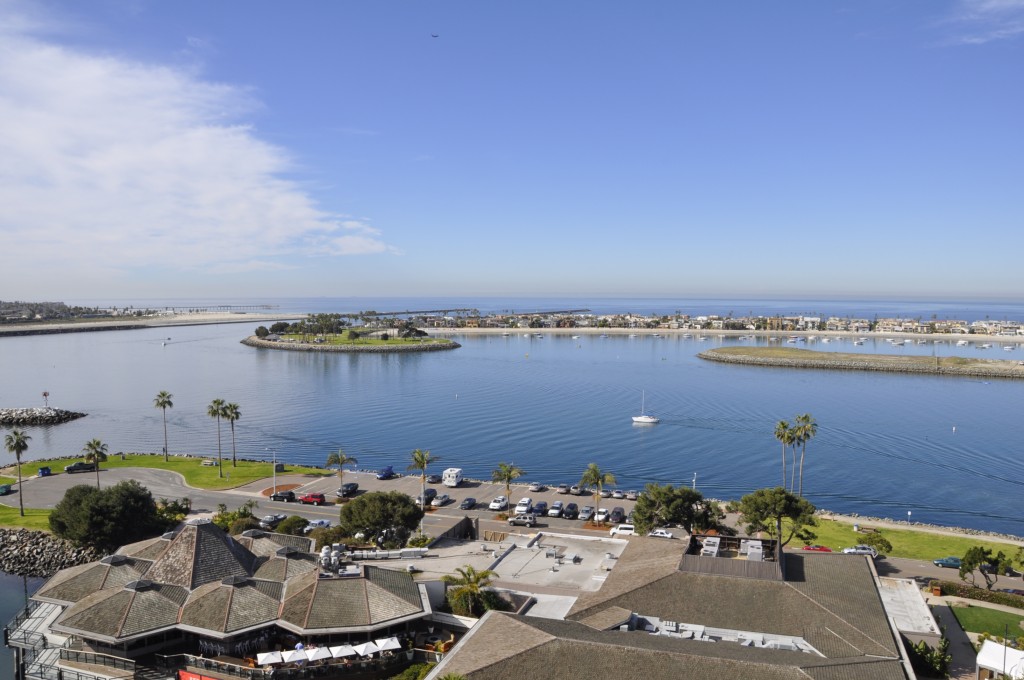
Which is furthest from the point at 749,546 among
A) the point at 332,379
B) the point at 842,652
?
the point at 332,379

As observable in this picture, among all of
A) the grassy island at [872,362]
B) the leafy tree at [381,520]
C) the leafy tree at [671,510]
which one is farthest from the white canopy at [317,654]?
the grassy island at [872,362]

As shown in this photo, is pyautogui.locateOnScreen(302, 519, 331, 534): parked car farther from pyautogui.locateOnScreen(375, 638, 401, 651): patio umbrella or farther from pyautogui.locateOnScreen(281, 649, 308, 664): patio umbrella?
pyautogui.locateOnScreen(375, 638, 401, 651): patio umbrella

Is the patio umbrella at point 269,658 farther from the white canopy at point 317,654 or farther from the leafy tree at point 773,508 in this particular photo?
the leafy tree at point 773,508

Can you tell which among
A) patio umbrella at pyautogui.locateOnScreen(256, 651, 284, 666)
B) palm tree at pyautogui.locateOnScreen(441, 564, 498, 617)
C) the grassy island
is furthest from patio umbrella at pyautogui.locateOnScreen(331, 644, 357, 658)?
the grassy island

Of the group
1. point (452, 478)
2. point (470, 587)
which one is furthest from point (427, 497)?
point (470, 587)

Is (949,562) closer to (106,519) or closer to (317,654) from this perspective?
(317,654)
